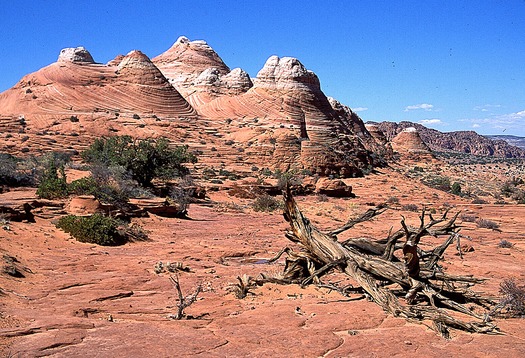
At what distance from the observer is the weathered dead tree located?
542 centimetres

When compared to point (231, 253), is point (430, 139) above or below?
above

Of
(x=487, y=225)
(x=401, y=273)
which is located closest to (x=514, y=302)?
(x=401, y=273)

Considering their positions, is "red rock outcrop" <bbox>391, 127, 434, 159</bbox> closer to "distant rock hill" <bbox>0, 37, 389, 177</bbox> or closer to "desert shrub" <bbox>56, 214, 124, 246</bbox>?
"distant rock hill" <bbox>0, 37, 389, 177</bbox>

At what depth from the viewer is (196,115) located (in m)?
42.8

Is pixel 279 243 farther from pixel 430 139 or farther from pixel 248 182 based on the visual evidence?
pixel 430 139

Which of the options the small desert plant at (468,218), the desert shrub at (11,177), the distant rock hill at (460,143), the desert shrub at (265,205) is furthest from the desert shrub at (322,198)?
the distant rock hill at (460,143)

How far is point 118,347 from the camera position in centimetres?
412

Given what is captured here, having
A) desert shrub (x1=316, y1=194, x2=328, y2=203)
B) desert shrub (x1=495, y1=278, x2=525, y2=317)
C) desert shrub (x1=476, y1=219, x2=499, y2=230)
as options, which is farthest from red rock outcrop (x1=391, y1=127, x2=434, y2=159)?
desert shrub (x1=495, y1=278, x2=525, y2=317)

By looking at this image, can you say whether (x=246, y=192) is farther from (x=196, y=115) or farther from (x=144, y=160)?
(x=196, y=115)

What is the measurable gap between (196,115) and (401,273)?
38046mm

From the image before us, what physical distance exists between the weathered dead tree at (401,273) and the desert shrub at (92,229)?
5.18 meters

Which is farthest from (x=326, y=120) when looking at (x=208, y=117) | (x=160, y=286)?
(x=160, y=286)

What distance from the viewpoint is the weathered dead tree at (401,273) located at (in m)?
5.42

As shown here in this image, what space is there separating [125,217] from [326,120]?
110 ft
